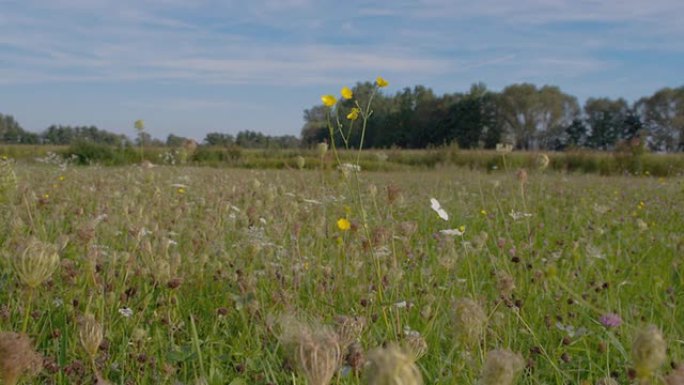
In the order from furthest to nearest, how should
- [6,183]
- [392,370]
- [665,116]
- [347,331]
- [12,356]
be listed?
[665,116]
[6,183]
[347,331]
[12,356]
[392,370]

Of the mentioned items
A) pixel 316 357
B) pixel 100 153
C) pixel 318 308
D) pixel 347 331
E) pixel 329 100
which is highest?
pixel 329 100

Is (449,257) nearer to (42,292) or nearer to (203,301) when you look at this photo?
(203,301)

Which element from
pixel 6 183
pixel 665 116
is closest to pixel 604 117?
pixel 665 116

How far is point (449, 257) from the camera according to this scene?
202 cm

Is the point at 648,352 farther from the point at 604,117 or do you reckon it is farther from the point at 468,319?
the point at 604,117

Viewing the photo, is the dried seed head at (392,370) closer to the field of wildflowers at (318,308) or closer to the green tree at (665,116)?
the field of wildflowers at (318,308)

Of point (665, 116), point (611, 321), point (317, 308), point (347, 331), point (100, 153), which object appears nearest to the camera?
point (347, 331)

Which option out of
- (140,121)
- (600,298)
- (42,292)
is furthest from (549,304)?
(140,121)

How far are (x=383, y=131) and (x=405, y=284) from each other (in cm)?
4690

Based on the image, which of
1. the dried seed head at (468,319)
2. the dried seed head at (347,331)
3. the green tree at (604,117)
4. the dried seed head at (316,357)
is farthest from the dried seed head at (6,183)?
the green tree at (604,117)

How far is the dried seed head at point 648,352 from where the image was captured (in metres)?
0.73

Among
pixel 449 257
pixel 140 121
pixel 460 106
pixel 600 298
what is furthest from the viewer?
pixel 460 106

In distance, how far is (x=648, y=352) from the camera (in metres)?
0.74

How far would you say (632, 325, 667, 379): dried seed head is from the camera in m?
0.73
